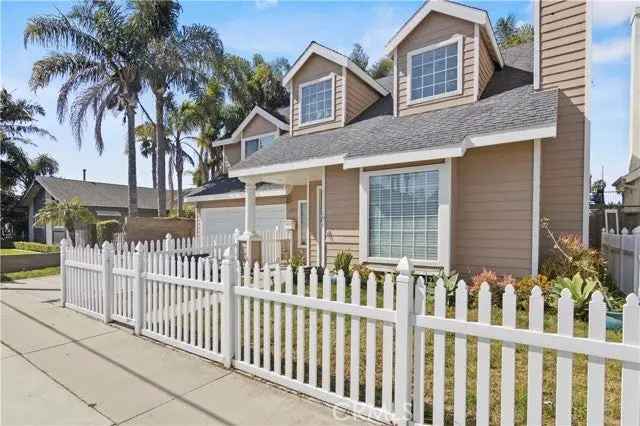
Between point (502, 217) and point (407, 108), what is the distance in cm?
375

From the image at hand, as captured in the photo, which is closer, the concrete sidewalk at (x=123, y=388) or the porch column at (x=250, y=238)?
the concrete sidewalk at (x=123, y=388)

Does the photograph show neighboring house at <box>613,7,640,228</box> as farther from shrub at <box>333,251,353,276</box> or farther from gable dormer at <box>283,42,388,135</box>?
shrub at <box>333,251,353,276</box>

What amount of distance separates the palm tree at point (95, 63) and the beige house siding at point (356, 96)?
1054 centimetres

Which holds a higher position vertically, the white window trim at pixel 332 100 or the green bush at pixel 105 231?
the white window trim at pixel 332 100

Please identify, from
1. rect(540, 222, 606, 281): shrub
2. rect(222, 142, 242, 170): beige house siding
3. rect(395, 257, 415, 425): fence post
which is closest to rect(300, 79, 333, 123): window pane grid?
rect(222, 142, 242, 170): beige house siding

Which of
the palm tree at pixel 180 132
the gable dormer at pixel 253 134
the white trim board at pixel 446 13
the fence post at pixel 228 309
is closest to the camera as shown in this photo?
the fence post at pixel 228 309

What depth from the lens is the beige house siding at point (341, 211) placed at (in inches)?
339

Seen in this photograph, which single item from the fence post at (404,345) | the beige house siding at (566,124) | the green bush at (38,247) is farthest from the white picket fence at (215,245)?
the green bush at (38,247)

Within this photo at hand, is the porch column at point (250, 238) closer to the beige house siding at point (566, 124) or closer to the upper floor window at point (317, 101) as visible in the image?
the upper floor window at point (317, 101)

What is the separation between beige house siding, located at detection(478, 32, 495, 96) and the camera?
815 centimetres

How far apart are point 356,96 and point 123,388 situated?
9.43 meters

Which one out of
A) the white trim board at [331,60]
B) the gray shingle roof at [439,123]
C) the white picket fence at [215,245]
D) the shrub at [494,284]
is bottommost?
the shrub at [494,284]

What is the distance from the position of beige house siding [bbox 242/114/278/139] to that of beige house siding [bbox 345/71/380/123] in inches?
189

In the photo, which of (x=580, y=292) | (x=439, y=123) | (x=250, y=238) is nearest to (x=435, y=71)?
(x=439, y=123)
